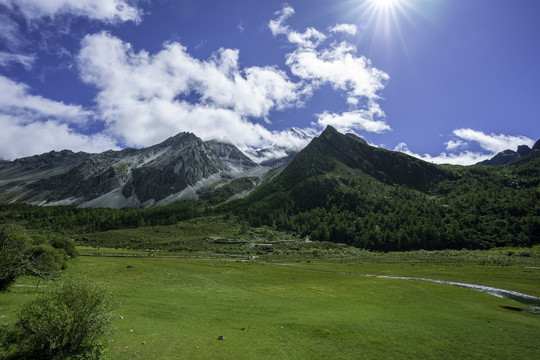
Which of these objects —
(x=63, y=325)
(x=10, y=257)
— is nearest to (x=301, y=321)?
(x=63, y=325)

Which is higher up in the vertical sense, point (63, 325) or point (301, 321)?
point (63, 325)

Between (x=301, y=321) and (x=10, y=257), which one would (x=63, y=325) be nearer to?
(x=10, y=257)

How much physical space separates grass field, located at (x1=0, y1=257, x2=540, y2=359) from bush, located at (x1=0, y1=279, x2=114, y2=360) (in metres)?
2.70

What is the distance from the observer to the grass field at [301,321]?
22.7m

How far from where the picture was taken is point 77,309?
54.9ft

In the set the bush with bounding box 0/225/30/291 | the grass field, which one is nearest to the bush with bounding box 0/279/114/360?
the grass field

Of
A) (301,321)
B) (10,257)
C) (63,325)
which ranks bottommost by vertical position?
(301,321)

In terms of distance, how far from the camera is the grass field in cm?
2267

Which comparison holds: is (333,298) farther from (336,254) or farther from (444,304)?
(336,254)

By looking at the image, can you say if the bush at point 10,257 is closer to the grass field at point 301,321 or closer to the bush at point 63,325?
the grass field at point 301,321

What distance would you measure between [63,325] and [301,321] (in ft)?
76.4

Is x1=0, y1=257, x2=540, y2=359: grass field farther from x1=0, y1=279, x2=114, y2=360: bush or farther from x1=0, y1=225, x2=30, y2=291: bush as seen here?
x1=0, y1=279, x2=114, y2=360: bush

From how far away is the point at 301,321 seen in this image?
104ft

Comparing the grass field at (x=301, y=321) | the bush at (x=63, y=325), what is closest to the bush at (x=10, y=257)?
the grass field at (x=301, y=321)
